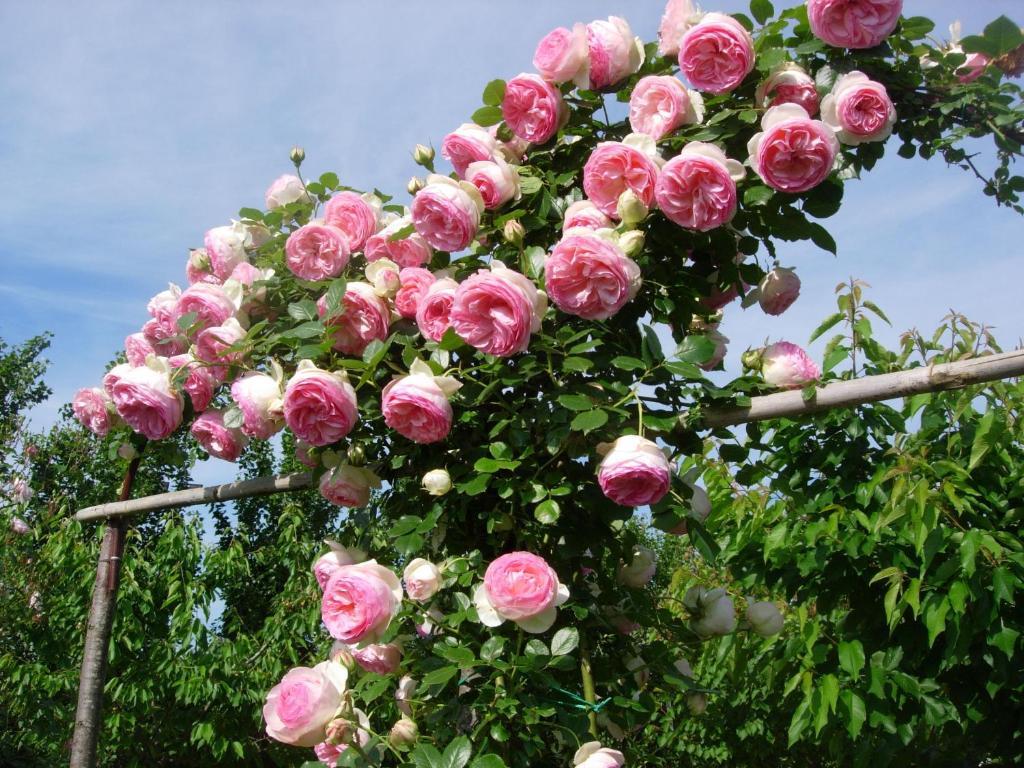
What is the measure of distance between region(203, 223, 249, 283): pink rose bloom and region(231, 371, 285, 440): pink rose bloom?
37cm

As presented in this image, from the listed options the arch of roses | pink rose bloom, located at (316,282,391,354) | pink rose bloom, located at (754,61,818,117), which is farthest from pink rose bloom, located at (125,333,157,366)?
pink rose bloom, located at (754,61,818,117)

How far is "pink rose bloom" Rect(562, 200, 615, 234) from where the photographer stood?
1411 millimetres

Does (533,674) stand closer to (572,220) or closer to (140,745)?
(572,220)

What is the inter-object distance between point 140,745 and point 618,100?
511cm

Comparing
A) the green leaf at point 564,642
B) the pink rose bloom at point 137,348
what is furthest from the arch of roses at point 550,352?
the pink rose bloom at point 137,348

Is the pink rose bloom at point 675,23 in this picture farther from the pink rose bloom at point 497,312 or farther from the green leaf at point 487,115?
the pink rose bloom at point 497,312

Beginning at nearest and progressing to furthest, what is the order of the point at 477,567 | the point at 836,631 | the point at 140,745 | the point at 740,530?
the point at 477,567, the point at 836,631, the point at 740,530, the point at 140,745

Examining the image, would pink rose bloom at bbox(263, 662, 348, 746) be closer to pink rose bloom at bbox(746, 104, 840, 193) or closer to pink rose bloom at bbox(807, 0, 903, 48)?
pink rose bloom at bbox(746, 104, 840, 193)

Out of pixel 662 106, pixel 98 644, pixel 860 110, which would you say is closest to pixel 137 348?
pixel 98 644

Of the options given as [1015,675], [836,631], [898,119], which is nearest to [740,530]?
[836,631]

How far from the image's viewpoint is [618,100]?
1622 millimetres

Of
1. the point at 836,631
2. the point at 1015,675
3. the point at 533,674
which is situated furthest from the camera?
the point at 836,631

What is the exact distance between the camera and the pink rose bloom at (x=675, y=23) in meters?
1.53

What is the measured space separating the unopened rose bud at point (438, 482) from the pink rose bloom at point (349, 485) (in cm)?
18
